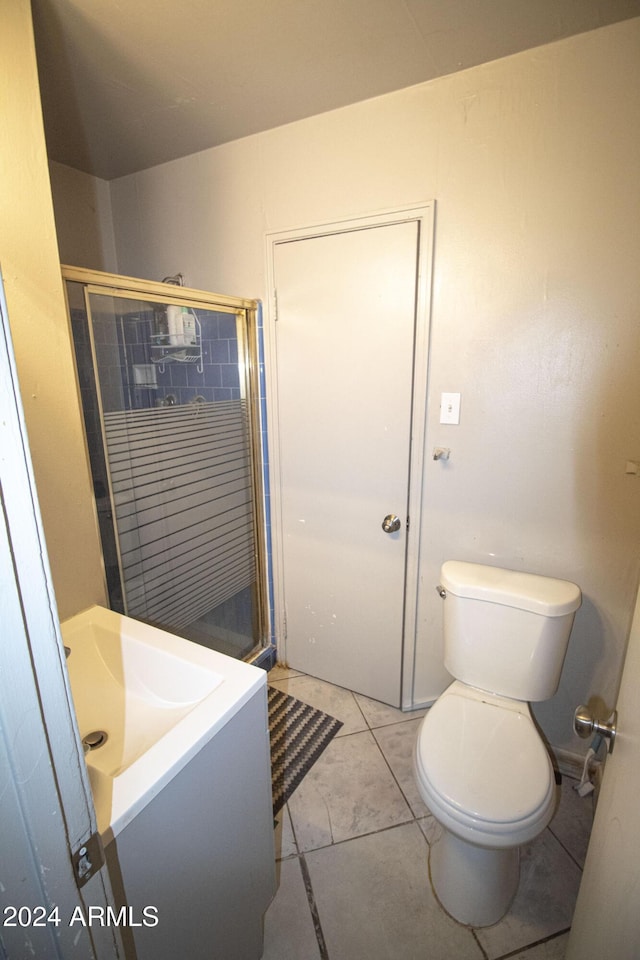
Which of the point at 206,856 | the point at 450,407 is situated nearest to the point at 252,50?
the point at 450,407

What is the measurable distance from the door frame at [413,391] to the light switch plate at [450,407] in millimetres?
64

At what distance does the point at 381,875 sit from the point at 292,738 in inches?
23.3

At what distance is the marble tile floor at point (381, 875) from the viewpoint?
117 centimetres

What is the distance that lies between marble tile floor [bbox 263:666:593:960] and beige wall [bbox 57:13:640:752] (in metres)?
0.49

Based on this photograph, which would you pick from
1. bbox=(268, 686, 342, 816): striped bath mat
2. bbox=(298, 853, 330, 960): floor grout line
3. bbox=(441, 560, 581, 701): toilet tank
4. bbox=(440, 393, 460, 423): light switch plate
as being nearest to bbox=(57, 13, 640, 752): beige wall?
bbox=(440, 393, 460, 423): light switch plate

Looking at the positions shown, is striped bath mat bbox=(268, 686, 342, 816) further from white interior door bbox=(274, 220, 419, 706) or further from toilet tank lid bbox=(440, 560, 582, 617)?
toilet tank lid bbox=(440, 560, 582, 617)

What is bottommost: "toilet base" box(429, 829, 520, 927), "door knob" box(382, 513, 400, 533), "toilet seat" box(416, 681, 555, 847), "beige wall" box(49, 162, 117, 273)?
"toilet base" box(429, 829, 520, 927)

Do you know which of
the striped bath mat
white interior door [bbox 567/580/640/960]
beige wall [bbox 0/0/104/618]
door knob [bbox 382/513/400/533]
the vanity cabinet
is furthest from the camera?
door knob [bbox 382/513/400/533]

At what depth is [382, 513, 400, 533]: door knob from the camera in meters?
1.75

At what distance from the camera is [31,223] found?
1.06 meters

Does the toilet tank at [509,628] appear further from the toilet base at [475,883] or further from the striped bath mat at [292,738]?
the striped bath mat at [292,738]

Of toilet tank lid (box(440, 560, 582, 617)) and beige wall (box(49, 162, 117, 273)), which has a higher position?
beige wall (box(49, 162, 117, 273))

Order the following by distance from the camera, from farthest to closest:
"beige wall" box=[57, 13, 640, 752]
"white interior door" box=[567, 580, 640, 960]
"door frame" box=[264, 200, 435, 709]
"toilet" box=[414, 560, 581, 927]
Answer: "door frame" box=[264, 200, 435, 709]
"beige wall" box=[57, 13, 640, 752]
"toilet" box=[414, 560, 581, 927]
"white interior door" box=[567, 580, 640, 960]

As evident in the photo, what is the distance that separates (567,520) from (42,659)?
5.03 ft
